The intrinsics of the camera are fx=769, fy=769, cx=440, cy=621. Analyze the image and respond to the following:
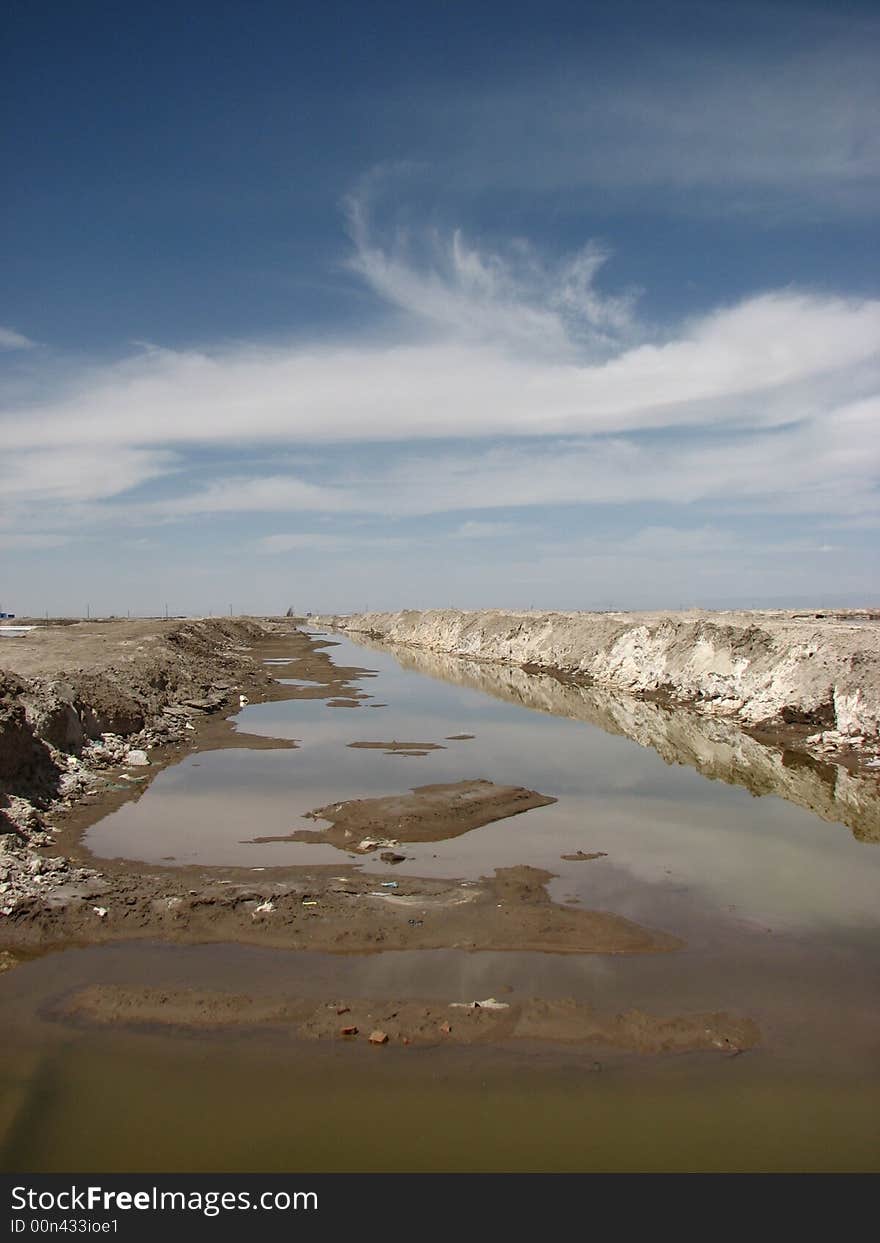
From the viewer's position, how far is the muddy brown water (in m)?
5.45

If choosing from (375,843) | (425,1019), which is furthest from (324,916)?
(375,843)

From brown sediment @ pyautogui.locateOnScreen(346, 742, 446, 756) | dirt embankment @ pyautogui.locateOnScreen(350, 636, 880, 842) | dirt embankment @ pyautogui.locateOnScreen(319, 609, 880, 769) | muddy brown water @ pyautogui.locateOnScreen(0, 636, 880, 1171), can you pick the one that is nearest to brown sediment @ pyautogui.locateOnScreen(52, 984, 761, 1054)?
muddy brown water @ pyautogui.locateOnScreen(0, 636, 880, 1171)

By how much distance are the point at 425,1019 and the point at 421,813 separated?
6526 mm

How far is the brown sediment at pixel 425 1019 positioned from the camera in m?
6.69

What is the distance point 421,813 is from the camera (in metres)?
13.5

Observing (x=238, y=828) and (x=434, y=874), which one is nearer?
(x=434, y=874)

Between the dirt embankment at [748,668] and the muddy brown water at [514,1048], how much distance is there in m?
9.52

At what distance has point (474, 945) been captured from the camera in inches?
334

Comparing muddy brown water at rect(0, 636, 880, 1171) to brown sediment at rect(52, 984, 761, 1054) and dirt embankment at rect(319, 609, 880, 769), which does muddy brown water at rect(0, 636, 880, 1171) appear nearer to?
brown sediment at rect(52, 984, 761, 1054)

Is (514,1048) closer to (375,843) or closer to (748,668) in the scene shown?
(375,843)

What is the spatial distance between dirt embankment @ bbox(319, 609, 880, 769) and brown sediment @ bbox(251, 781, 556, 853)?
9.96m
